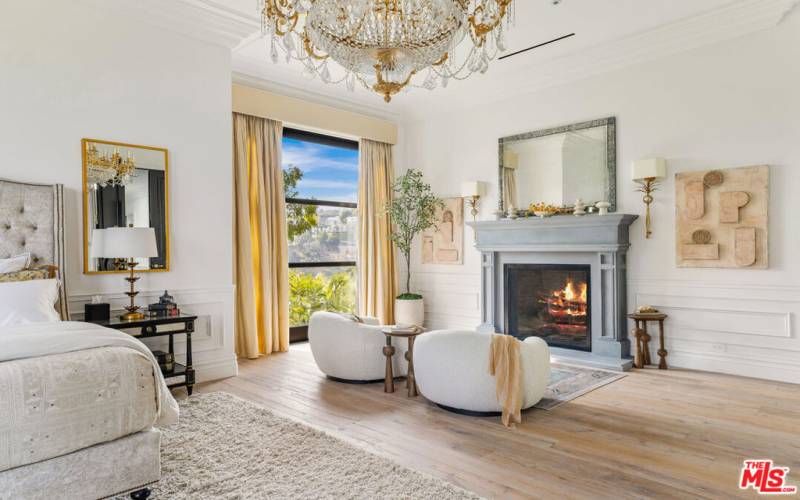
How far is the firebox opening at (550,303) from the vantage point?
5383mm

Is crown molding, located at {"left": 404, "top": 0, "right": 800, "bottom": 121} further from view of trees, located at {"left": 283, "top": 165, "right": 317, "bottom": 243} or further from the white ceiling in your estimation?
view of trees, located at {"left": 283, "top": 165, "right": 317, "bottom": 243}

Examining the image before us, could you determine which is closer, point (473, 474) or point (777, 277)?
point (473, 474)

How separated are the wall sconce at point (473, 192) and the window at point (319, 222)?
57.8 inches

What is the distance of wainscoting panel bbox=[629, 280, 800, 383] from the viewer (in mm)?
4297

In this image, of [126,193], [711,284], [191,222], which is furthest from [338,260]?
[711,284]

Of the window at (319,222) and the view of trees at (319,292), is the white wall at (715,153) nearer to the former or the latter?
the window at (319,222)

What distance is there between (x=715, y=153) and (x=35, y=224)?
5.53 m

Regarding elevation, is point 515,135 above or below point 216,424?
above

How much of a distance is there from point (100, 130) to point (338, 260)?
10.8 feet

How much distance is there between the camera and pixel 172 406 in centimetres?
248

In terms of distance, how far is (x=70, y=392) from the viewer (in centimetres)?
210

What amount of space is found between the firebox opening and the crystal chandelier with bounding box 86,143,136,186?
395cm

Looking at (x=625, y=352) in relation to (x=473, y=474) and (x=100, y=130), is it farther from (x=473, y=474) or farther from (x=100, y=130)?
(x=100, y=130)

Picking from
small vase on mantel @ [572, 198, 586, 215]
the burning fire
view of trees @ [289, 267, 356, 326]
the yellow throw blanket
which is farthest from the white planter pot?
the yellow throw blanket
